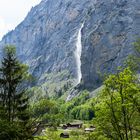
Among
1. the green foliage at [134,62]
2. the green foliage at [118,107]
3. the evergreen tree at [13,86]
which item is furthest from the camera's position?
the evergreen tree at [13,86]

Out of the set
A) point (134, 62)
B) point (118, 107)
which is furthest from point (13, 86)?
point (134, 62)

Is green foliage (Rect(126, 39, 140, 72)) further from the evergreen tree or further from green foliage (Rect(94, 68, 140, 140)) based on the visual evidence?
the evergreen tree

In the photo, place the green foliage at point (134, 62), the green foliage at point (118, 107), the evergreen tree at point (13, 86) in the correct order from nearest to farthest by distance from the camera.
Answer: the green foliage at point (118, 107), the green foliage at point (134, 62), the evergreen tree at point (13, 86)

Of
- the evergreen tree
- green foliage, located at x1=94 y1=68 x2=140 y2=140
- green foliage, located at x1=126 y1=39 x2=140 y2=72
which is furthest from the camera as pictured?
the evergreen tree

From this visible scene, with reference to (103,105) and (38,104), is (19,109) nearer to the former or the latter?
(38,104)

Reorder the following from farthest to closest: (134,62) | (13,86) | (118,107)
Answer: (13,86) < (118,107) < (134,62)

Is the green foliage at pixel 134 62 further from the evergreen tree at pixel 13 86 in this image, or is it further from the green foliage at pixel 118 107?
the evergreen tree at pixel 13 86

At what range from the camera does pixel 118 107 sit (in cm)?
3556

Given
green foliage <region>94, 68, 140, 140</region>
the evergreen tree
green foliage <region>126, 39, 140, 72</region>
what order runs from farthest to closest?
the evergreen tree → green foliage <region>126, 39, 140, 72</region> → green foliage <region>94, 68, 140, 140</region>

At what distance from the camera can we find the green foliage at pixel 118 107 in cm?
3336

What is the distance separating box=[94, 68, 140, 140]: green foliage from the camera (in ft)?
109

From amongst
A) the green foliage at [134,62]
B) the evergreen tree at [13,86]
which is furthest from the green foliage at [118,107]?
the evergreen tree at [13,86]

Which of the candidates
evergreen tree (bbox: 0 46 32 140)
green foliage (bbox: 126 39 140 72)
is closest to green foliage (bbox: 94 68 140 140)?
green foliage (bbox: 126 39 140 72)

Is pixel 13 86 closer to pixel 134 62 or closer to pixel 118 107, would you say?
pixel 118 107
